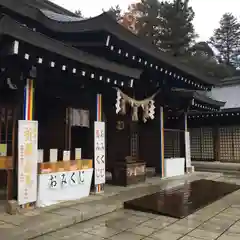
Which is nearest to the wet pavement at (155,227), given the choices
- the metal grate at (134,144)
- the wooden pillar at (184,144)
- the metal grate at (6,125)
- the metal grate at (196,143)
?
the metal grate at (6,125)

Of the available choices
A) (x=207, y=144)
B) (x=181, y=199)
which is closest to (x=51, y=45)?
(x=181, y=199)

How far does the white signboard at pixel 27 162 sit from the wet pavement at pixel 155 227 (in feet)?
3.54

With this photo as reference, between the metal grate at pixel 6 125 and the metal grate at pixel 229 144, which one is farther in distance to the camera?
the metal grate at pixel 229 144

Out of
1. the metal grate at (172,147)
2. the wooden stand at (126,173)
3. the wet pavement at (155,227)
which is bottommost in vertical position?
the wet pavement at (155,227)

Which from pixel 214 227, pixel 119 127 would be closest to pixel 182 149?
pixel 119 127

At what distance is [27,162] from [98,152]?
1942 millimetres

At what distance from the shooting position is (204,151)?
1641 cm

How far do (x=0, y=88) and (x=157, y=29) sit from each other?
2341 cm

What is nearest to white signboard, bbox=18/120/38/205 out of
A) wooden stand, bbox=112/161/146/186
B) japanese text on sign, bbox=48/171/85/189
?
japanese text on sign, bbox=48/171/85/189

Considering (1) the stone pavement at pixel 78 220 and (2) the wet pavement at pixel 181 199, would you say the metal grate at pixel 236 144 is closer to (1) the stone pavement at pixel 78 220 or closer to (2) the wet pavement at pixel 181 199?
(2) the wet pavement at pixel 181 199

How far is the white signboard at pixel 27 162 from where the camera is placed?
197 inches

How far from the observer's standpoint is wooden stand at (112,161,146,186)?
7871 mm

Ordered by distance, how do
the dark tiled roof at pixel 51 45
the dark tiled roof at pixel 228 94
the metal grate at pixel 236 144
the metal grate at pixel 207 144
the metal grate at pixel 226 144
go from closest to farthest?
the dark tiled roof at pixel 51 45, the metal grate at pixel 236 144, the metal grate at pixel 226 144, the metal grate at pixel 207 144, the dark tiled roof at pixel 228 94

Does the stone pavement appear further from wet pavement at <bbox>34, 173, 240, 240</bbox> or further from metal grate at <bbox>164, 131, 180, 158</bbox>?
metal grate at <bbox>164, 131, 180, 158</bbox>
